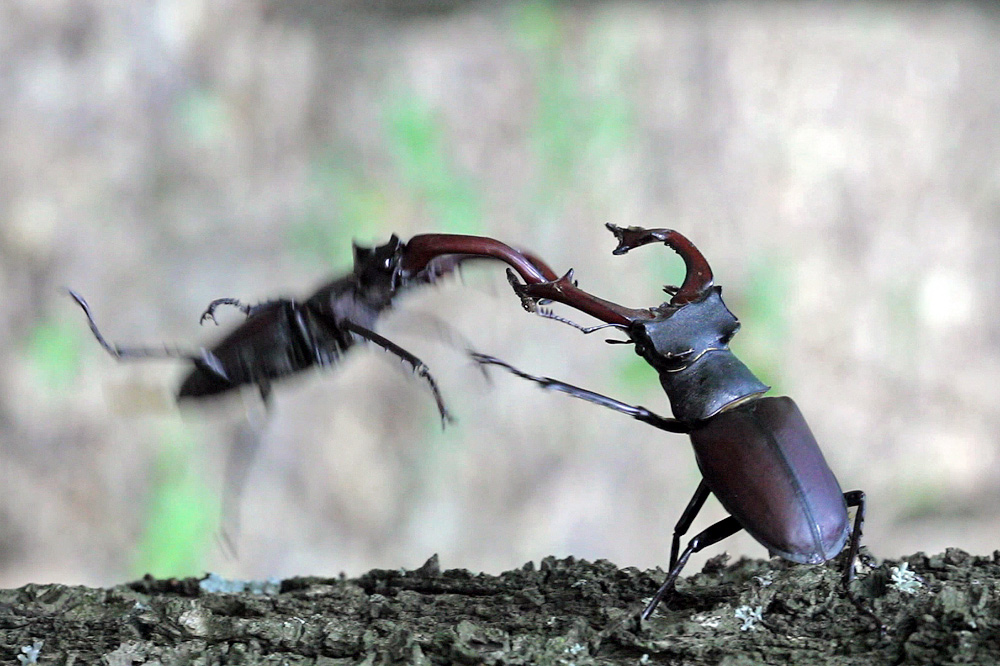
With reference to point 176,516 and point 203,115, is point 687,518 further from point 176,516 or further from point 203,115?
point 203,115

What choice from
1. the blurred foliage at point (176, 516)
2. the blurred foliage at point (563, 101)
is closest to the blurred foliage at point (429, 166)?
the blurred foliage at point (563, 101)

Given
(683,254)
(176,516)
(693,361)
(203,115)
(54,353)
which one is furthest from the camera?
(203,115)

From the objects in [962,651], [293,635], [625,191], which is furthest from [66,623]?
[625,191]

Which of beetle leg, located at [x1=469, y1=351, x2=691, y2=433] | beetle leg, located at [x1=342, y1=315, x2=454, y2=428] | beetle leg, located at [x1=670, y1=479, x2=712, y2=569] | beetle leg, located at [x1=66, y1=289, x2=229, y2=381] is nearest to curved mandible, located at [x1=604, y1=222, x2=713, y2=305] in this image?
beetle leg, located at [x1=469, y1=351, x2=691, y2=433]

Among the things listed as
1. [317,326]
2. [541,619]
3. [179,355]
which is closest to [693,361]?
[541,619]

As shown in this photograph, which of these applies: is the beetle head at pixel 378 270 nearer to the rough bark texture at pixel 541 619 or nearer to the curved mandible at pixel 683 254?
the curved mandible at pixel 683 254

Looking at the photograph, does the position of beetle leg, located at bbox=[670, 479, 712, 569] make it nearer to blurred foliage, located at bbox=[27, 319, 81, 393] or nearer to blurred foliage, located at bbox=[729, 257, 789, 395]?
blurred foliage, located at bbox=[729, 257, 789, 395]
